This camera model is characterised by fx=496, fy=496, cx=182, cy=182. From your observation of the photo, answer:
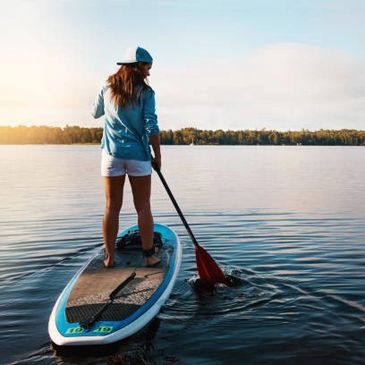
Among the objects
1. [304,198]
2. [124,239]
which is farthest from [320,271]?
[304,198]

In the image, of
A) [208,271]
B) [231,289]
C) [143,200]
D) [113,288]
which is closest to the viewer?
[113,288]

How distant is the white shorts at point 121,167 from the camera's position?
636 cm

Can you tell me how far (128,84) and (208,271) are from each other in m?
3.26

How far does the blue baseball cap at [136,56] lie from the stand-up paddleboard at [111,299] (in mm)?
2777

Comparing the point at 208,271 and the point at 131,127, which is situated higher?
the point at 131,127

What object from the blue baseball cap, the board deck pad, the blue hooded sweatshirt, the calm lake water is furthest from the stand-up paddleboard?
the blue baseball cap

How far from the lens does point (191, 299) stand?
7195 mm

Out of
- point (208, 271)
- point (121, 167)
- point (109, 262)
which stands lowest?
point (208, 271)

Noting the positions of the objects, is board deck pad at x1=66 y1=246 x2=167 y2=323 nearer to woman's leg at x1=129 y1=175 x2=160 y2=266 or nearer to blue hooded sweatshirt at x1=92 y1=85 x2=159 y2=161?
woman's leg at x1=129 y1=175 x2=160 y2=266

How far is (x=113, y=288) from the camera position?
243 inches

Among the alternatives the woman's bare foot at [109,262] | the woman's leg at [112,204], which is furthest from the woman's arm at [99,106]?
the woman's bare foot at [109,262]

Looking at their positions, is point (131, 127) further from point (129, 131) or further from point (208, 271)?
point (208, 271)

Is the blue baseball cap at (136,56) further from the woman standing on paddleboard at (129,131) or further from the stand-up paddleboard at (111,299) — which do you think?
the stand-up paddleboard at (111,299)

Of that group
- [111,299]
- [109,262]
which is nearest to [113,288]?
[111,299]
